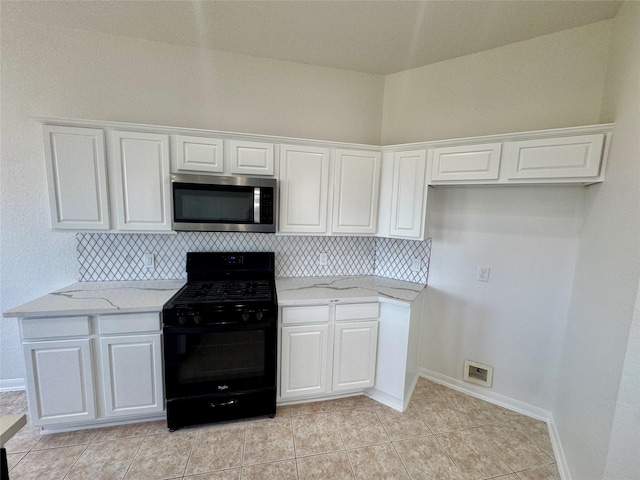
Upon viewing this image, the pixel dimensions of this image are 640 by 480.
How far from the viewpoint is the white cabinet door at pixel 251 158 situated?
2.15 metres

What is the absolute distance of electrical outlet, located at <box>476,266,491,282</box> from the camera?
233 cm

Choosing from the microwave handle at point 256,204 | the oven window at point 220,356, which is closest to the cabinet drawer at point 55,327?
the oven window at point 220,356

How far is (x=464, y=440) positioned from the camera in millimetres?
1988

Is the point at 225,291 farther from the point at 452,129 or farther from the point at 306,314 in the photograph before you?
the point at 452,129

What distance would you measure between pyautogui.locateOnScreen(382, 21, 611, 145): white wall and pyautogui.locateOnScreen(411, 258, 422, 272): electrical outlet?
1104mm

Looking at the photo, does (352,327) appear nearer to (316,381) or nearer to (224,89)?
(316,381)

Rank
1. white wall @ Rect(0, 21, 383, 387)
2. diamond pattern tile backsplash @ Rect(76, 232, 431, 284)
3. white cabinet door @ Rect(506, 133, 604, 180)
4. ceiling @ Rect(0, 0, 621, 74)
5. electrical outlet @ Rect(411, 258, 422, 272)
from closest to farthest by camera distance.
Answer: white cabinet door @ Rect(506, 133, 604, 180) < ceiling @ Rect(0, 0, 621, 74) < white wall @ Rect(0, 21, 383, 387) < diamond pattern tile backsplash @ Rect(76, 232, 431, 284) < electrical outlet @ Rect(411, 258, 422, 272)

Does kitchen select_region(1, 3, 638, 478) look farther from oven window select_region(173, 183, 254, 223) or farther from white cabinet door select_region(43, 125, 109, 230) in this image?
oven window select_region(173, 183, 254, 223)

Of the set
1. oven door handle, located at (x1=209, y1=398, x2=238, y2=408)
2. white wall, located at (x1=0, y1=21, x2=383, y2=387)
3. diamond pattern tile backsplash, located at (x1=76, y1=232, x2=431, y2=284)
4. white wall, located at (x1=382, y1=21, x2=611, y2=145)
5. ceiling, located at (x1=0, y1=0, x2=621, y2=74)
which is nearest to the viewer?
ceiling, located at (x1=0, y1=0, x2=621, y2=74)

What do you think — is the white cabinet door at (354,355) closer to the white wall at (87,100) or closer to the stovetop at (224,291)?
the stovetop at (224,291)

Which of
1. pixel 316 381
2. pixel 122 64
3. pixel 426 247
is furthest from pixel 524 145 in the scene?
pixel 122 64

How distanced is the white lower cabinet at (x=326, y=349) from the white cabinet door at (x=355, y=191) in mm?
688

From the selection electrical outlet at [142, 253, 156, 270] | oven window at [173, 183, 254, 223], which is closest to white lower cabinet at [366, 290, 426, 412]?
oven window at [173, 183, 254, 223]

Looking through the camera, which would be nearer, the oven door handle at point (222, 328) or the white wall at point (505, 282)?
the oven door handle at point (222, 328)
